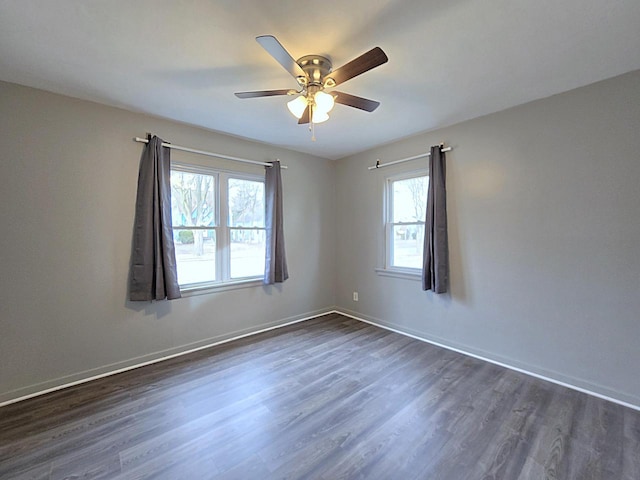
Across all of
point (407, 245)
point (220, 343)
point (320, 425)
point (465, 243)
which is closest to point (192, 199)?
point (220, 343)

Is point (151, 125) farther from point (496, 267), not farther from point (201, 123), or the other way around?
point (496, 267)

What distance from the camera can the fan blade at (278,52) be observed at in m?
1.38

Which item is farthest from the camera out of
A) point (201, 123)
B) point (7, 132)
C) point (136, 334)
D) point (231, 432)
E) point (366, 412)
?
point (201, 123)

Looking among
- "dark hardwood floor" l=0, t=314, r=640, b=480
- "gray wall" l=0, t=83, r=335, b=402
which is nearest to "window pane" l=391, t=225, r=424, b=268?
"dark hardwood floor" l=0, t=314, r=640, b=480

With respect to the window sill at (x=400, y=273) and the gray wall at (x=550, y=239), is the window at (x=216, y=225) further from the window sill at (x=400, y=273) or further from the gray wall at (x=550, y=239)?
the gray wall at (x=550, y=239)

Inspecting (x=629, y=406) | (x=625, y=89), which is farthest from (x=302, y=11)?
(x=629, y=406)

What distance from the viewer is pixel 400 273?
3.73m

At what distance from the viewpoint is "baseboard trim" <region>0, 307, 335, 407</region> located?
7.51 feet

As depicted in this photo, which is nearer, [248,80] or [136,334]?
[248,80]

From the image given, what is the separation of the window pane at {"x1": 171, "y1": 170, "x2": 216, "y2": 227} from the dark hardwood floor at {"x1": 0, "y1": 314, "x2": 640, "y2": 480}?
1.55 metres

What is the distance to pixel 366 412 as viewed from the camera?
208 cm

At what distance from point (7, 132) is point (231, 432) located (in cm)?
290

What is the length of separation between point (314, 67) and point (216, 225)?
2.15 m

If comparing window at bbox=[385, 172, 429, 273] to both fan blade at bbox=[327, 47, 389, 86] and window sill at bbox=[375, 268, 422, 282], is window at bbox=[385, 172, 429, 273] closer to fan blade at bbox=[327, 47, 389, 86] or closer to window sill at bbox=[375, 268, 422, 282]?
window sill at bbox=[375, 268, 422, 282]
